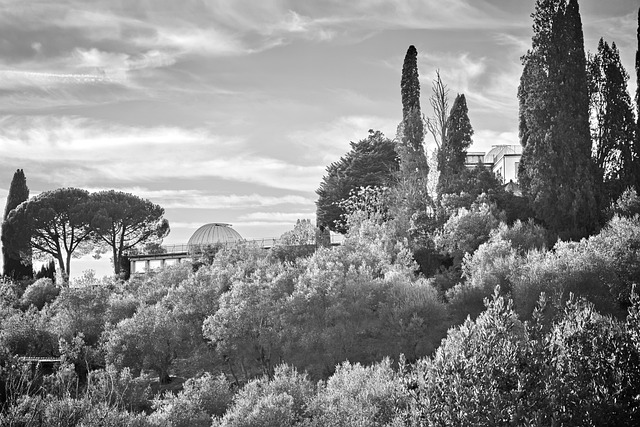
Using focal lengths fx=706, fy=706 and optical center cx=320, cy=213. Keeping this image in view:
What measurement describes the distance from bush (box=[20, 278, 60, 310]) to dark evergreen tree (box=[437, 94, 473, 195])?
1203 inches

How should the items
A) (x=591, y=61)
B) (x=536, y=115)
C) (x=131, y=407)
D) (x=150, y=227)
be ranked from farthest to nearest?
(x=150, y=227) < (x=591, y=61) < (x=536, y=115) < (x=131, y=407)

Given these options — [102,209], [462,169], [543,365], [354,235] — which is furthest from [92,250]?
[543,365]

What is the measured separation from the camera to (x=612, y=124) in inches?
1706

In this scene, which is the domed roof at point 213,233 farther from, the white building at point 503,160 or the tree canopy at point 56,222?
the white building at point 503,160

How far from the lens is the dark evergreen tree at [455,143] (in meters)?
48.9

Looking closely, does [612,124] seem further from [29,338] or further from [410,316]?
[29,338]

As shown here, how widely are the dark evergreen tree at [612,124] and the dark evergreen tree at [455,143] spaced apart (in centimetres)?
863

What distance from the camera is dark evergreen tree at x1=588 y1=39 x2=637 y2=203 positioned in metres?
42.0

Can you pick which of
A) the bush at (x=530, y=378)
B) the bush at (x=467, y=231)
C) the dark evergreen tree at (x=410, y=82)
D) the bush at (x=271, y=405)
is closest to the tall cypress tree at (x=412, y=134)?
the dark evergreen tree at (x=410, y=82)

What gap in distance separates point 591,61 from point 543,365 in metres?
31.1

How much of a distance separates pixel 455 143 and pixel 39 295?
3344cm

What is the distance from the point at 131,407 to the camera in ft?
104

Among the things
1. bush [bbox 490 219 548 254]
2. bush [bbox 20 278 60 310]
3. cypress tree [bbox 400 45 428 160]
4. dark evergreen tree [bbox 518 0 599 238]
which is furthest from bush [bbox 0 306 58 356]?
dark evergreen tree [bbox 518 0 599 238]

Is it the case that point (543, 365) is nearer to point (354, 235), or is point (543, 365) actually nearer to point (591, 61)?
point (354, 235)
